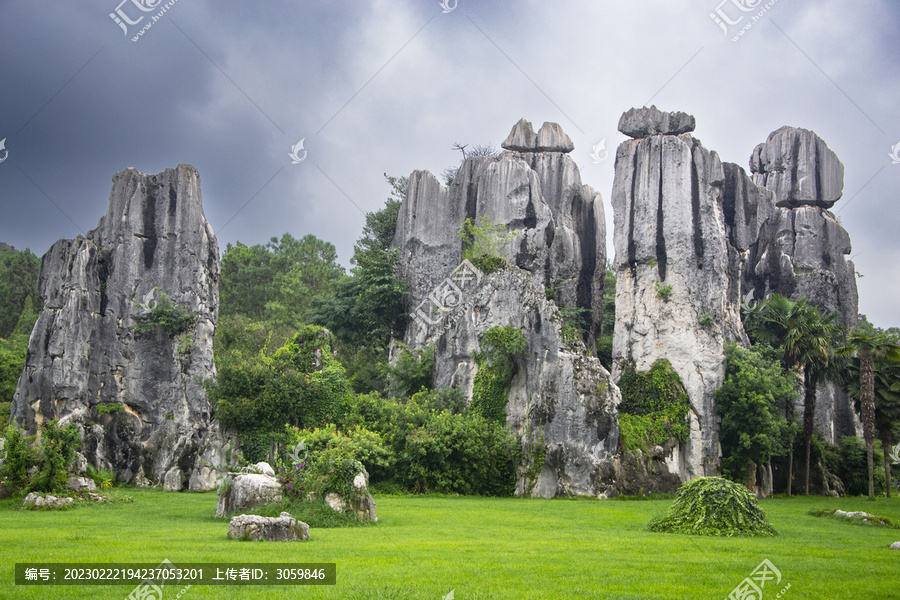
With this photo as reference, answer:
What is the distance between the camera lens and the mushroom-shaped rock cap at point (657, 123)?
36.0 m

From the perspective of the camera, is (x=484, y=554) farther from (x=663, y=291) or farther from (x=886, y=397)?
(x=886, y=397)

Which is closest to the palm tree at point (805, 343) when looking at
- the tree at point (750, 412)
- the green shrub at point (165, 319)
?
the tree at point (750, 412)

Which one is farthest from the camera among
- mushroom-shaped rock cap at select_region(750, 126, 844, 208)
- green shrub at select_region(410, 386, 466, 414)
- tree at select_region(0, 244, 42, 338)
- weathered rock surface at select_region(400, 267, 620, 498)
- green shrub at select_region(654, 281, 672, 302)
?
tree at select_region(0, 244, 42, 338)

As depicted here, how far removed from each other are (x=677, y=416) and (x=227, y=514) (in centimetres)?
2011

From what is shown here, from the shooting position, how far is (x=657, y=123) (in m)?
36.2

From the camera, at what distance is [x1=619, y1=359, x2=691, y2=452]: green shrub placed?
29266mm

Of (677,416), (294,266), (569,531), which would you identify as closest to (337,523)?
(569,531)

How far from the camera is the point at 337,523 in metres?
14.9

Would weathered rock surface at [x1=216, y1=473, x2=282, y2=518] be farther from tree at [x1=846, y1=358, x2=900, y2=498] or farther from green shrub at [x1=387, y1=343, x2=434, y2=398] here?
tree at [x1=846, y1=358, x2=900, y2=498]

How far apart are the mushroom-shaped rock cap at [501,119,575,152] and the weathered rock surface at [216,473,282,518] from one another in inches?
1229

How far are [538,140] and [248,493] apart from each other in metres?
32.2

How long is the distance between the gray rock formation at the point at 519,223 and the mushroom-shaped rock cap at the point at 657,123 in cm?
579

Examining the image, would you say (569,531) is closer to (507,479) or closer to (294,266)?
(507,479)

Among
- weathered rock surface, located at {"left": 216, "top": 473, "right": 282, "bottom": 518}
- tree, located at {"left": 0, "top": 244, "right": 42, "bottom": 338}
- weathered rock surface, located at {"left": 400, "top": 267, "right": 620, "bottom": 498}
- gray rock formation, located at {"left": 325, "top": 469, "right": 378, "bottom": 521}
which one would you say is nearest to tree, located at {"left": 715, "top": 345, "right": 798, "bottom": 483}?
weathered rock surface, located at {"left": 400, "top": 267, "right": 620, "bottom": 498}
